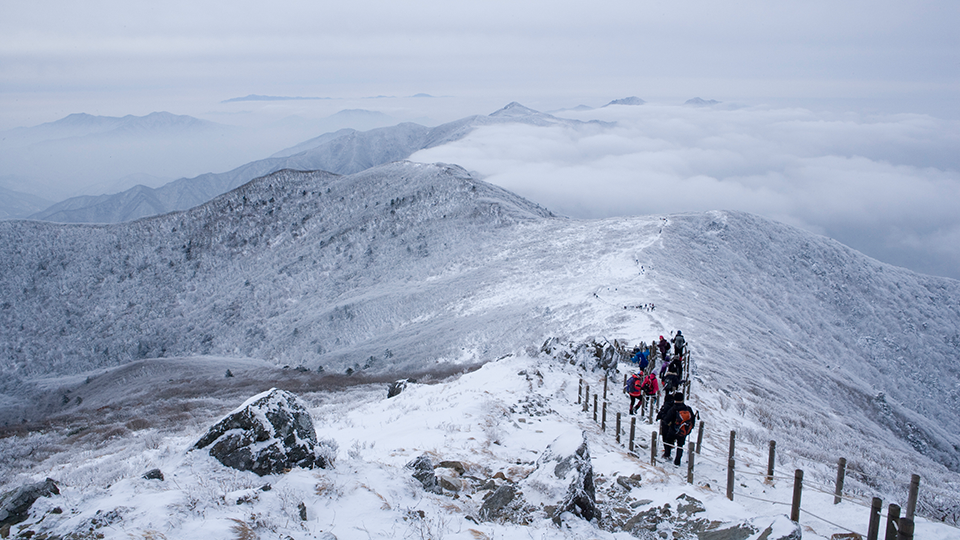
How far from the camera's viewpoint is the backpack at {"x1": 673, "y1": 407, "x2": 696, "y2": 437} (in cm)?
1041

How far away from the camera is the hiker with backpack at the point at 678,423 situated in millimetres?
10414

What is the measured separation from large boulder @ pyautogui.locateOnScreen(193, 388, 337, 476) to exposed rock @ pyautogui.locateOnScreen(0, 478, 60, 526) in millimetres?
1938

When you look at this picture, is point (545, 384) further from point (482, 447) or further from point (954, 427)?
point (954, 427)

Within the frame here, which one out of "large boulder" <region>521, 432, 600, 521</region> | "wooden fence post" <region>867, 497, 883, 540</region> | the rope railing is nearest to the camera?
"wooden fence post" <region>867, 497, 883, 540</region>

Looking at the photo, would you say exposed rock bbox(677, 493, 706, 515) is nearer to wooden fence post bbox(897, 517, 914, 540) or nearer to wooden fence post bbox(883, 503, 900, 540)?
wooden fence post bbox(883, 503, 900, 540)

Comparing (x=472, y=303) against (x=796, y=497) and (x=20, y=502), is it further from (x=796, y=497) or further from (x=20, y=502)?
(x=20, y=502)

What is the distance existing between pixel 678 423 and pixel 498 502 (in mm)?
5029

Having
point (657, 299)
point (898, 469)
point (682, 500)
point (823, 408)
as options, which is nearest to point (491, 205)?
point (657, 299)

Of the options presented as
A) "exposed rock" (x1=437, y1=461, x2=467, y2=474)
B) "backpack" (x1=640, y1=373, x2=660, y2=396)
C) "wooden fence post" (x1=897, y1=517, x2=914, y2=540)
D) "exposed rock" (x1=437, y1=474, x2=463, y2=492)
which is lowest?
"backpack" (x1=640, y1=373, x2=660, y2=396)

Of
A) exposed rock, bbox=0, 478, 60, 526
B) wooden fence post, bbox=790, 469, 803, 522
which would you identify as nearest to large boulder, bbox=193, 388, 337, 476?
exposed rock, bbox=0, 478, 60, 526

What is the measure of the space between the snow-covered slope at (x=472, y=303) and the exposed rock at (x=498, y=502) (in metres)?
1.23

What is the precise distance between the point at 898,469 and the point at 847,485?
26.2 ft

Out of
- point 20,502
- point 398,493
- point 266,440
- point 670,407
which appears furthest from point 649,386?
point 20,502

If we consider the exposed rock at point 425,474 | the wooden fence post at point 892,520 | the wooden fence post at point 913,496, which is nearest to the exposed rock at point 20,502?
the exposed rock at point 425,474
